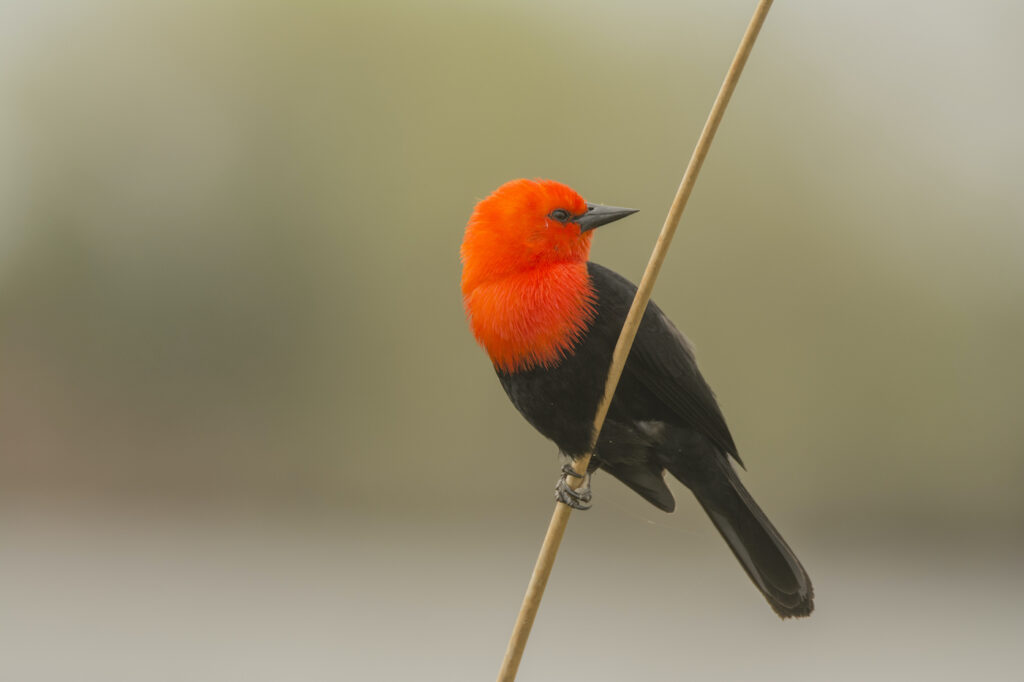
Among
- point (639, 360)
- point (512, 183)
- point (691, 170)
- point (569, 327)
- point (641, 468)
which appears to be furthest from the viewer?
point (641, 468)

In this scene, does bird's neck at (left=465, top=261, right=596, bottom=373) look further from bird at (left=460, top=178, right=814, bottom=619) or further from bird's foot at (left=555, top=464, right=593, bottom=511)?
bird's foot at (left=555, top=464, right=593, bottom=511)

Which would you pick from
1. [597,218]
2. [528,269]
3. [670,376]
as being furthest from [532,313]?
[670,376]

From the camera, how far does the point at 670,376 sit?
5.67ft

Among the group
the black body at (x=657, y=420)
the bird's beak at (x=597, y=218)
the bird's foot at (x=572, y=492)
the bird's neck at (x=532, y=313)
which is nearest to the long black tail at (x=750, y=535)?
the black body at (x=657, y=420)

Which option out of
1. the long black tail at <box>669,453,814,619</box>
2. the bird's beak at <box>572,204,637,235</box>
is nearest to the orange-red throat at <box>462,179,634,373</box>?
the bird's beak at <box>572,204,637,235</box>

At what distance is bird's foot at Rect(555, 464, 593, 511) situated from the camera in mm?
1653

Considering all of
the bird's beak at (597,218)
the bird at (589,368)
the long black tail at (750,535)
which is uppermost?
the bird's beak at (597,218)

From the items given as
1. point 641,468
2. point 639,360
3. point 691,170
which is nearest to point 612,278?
point 639,360

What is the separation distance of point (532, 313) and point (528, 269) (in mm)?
85

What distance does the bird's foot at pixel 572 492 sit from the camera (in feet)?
5.42

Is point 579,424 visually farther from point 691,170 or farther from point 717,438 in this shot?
point 691,170

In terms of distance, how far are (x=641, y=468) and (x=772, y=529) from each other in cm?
35

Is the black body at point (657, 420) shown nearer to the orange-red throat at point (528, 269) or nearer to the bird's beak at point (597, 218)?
the orange-red throat at point (528, 269)

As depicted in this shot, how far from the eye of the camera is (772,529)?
5.58 ft
